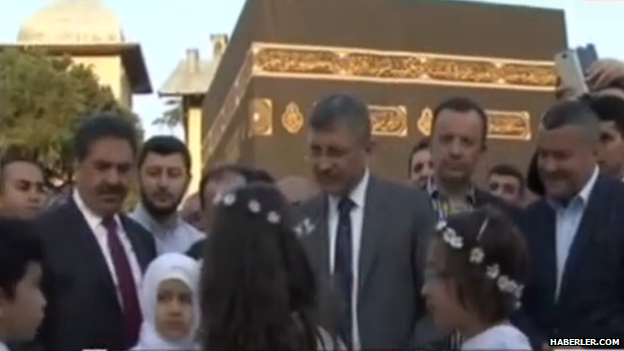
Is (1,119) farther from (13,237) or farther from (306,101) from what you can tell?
(13,237)

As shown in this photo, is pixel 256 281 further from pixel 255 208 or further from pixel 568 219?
pixel 568 219

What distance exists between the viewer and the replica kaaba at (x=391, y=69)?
13664mm

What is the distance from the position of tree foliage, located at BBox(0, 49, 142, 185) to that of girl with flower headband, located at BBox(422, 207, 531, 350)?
3609 centimetres

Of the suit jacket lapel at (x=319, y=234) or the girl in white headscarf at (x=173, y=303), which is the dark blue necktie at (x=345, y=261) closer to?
the suit jacket lapel at (x=319, y=234)

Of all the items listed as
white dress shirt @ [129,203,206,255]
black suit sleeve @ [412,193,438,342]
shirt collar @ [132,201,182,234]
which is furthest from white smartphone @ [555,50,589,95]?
shirt collar @ [132,201,182,234]

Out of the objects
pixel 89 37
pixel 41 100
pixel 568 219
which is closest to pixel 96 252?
pixel 568 219

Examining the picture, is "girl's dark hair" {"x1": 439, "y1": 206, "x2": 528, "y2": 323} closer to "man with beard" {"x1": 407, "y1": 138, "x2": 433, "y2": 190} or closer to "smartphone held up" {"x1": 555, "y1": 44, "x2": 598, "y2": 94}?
"smartphone held up" {"x1": 555, "y1": 44, "x2": 598, "y2": 94}

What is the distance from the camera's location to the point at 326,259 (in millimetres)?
5812

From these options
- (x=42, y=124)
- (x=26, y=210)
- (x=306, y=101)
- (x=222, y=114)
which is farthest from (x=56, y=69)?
(x=26, y=210)

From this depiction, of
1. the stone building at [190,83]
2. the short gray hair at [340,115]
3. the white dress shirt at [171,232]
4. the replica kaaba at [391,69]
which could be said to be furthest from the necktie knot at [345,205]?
the stone building at [190,83]

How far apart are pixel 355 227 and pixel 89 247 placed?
3.33 feet

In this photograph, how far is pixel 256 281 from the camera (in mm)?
4258

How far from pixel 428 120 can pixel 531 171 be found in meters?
7.24

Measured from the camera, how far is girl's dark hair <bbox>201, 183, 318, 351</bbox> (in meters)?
4.21
